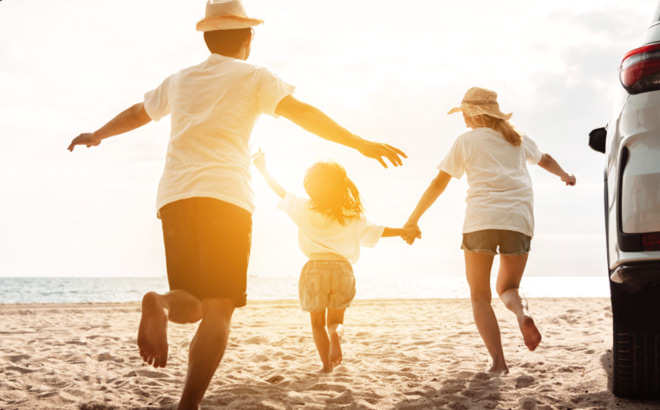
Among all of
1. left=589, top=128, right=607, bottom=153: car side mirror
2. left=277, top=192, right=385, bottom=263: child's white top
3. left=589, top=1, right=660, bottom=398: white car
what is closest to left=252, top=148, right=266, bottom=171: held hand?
left=277, top=192, right=385, bottom=263: child's white top

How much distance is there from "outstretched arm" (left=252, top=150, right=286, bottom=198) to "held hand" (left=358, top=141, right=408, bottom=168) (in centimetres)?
250

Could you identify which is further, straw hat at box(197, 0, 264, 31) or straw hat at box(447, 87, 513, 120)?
straw hat at box(447, 87, 513, 120)

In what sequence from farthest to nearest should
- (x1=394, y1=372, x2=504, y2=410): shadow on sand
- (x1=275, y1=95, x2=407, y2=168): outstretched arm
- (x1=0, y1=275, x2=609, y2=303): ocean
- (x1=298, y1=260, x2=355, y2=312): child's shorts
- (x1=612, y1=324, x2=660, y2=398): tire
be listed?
(x1=0, y1=275, x2=609, y2=303): ocean → (x1=298, y1=260, x2=355, y2=312): child's shorts → (x1=394, y1=372, x2=504, y2=410): shadow on sand → (x1=612, y1=324, x2=660, y2=398): tire → (x1=275, y1=95, x2=407, y2=168): outstretched arm

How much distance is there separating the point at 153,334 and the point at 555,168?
12.8ft

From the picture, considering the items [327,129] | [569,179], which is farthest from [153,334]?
[569,179]

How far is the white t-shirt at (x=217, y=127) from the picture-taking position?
3166 mm

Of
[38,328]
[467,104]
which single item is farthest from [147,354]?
[38,328]

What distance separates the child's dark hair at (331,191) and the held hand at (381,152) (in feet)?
6.64

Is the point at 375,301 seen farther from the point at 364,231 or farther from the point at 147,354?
the point at 147,354

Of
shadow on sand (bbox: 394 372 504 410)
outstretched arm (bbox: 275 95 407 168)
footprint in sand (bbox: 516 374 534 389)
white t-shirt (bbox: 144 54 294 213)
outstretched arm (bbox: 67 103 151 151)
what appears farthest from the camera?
footprint in sand (bbox: 516 374 534 389)

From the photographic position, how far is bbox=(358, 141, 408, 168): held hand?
9.93 ft

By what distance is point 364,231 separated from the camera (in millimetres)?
5301

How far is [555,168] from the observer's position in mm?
5465

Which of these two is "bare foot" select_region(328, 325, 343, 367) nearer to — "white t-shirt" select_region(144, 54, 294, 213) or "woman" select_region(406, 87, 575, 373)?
"woman" select_region(406, 87, 575, 373)
